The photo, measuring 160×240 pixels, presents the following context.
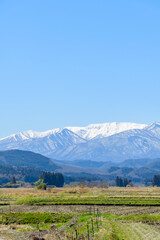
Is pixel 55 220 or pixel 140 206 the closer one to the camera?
pixel 55 220

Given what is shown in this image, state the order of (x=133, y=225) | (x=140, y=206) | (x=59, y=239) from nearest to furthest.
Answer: (x=59, y=239), (x=133, y=225), (x=140, y=206)

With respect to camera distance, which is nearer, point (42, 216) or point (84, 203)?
point (42, 216)

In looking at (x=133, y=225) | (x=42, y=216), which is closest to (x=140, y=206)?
(x=42, y=216)

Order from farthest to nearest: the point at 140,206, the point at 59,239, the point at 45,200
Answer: the point at 45,200 < the point at 140,206 < the point at 59,239

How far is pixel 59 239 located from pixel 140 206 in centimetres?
5245

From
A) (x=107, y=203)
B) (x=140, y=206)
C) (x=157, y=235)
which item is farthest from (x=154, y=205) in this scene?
(x=157, y=235)

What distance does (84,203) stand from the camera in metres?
99.9

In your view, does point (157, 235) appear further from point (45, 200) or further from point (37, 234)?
point (45, 200)

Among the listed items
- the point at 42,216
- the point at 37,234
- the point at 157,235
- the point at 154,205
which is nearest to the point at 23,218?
the point at 42,216

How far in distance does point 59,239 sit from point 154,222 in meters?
21.4

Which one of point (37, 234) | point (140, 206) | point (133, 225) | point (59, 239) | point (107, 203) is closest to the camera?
point (59, 239)

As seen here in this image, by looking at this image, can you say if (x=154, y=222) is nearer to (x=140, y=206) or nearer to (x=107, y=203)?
(x=140, y=206)

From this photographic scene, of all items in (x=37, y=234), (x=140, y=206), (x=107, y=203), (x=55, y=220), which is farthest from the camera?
(x=107, y=203)

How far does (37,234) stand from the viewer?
4972cm
